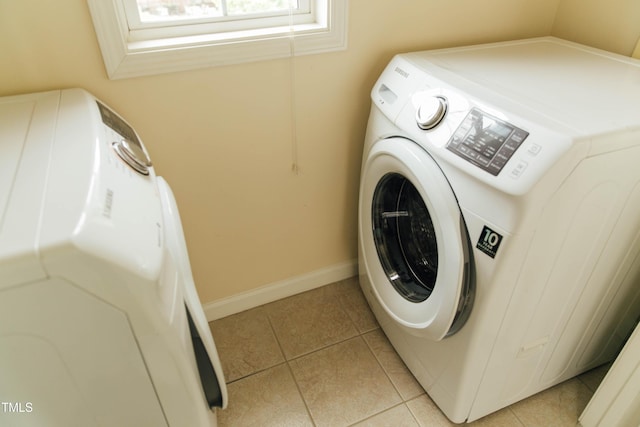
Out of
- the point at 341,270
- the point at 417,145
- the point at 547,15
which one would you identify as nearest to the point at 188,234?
the point at 341,270

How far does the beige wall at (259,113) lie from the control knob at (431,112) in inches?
14.9

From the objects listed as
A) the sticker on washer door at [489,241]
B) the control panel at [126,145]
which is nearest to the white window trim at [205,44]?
the control panel at [126,145]

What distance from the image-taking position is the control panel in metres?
0.83

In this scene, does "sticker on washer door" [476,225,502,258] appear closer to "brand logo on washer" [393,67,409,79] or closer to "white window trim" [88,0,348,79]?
"brand logo on washer" [393,67,409,79]

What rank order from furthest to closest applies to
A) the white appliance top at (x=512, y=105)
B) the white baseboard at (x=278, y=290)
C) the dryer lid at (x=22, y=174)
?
1. the white baseboard at (x=278, y=290)
2. the white appliance top at (x=512, y=105)
3. the dryer lid at (x=22, y=174)

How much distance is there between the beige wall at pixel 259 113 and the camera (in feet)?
3.29

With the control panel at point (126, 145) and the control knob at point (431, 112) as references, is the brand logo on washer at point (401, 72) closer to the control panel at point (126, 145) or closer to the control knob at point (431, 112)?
the control knob at point (431, 112)

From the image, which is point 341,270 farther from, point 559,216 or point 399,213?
point 559,216

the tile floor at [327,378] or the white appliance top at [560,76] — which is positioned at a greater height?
the white appliance top at [560,76]

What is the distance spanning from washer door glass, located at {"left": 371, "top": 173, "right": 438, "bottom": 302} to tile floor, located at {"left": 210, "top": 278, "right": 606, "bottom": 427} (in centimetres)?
35

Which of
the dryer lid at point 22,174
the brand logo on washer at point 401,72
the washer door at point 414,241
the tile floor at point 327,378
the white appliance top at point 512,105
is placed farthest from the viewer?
the tile floor at point 327,378

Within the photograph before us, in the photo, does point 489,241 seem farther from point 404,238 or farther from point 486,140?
point 404,238

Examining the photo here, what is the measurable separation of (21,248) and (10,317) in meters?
0.11

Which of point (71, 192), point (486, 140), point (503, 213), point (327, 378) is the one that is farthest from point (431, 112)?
point (327, 378)
